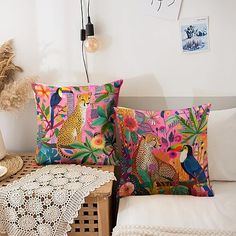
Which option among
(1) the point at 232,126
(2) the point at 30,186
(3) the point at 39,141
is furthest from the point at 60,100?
(1) the point at 232,126

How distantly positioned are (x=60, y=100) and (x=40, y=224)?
0.59 metres

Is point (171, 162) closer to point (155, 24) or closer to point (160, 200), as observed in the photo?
point (160, 200)

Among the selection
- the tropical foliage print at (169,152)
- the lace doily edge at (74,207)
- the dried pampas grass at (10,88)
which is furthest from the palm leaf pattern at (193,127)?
the dried pampas grass at (10,88)

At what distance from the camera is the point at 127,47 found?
1757 mm

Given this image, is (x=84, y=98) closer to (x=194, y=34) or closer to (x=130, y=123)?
(x=130, y=123)

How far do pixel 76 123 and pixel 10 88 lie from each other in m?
0.37

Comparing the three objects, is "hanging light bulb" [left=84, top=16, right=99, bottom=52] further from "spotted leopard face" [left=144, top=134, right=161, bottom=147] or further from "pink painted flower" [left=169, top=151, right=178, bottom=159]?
"pink painted flower" [left=169, top=151, right=178, bottom=159]

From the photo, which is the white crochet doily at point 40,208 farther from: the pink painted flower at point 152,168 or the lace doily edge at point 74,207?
the pink painted flower at point 152,168

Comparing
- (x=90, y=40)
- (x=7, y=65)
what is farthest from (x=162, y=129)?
(x=7, y=65)

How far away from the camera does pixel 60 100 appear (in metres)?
1.62

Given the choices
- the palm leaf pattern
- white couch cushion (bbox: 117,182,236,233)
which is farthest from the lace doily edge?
the palm leaf pattern

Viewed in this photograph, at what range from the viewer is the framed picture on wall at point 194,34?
169 centimetres

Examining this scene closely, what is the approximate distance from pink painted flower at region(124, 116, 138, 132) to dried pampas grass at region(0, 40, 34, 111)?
20.1 inches

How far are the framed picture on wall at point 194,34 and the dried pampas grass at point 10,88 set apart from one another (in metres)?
0.82
